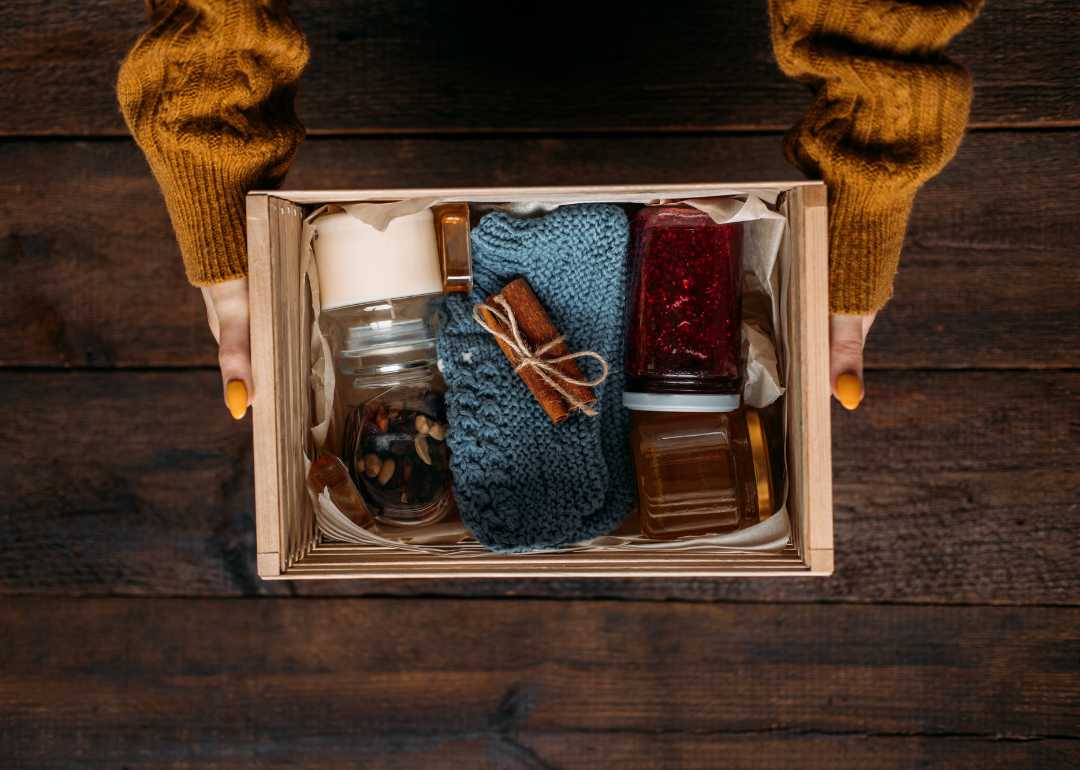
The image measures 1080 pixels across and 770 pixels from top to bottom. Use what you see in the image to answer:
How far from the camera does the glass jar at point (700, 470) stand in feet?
1.73

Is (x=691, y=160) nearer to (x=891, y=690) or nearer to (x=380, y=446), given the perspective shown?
(x=380, y=446)

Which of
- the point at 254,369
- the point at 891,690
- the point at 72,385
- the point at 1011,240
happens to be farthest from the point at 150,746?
the point at 1011,240

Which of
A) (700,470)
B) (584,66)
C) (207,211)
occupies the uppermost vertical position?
(584,66)

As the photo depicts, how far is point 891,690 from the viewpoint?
0.71 metres

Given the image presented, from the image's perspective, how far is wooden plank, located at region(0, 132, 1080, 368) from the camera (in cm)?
70

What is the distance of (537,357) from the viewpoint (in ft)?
1.74

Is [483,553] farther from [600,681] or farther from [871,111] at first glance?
[871,111]

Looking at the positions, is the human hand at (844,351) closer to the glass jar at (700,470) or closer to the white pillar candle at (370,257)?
the glass jar at (700,470)

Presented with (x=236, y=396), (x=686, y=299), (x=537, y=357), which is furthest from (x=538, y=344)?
(x=236, y=396)

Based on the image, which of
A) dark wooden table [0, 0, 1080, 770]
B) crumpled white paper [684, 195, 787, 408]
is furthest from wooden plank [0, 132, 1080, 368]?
crumpled white paper [684, 195, 787, 408]

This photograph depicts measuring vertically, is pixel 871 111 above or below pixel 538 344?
above

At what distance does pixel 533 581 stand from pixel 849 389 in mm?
365

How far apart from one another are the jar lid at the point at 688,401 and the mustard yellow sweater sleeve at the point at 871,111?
0.10 metres

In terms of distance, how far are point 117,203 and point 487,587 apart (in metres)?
0.54
